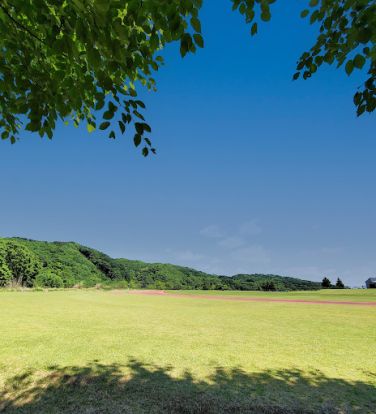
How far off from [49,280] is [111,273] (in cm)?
Answer: 1920

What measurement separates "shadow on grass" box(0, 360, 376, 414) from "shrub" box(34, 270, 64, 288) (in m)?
51.5

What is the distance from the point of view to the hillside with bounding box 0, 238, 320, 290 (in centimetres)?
5444

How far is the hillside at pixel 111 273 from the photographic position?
54.4m

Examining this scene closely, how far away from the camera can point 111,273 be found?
229 feet

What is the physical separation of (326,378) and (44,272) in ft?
188

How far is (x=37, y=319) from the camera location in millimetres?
12430

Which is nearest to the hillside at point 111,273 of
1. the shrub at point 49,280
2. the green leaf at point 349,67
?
the shrub at point 49,280

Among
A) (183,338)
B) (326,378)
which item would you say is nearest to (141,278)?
(183,338)

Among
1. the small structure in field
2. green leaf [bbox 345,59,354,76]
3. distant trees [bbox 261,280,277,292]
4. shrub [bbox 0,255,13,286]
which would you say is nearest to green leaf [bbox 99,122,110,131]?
green leaf [bbox 345,59,354,76]

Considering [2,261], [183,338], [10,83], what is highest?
[2,261]

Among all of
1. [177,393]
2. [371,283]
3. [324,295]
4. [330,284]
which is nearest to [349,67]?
[177,393]

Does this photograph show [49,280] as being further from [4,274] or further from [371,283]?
[371,283]

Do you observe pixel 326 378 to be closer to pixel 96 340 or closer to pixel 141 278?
pixel 96 340

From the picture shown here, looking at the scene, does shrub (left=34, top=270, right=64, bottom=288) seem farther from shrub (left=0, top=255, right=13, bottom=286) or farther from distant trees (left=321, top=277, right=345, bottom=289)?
distant trees (left=321, top=277, right=345, bottom=289)
